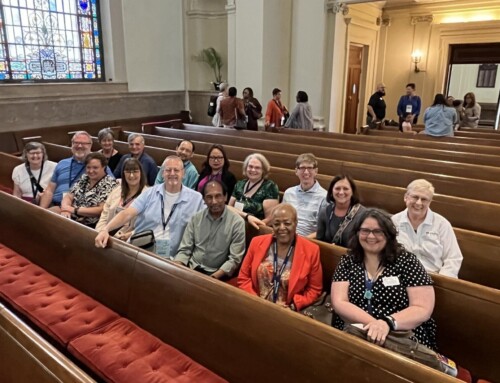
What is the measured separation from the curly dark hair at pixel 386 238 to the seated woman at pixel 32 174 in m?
3.18

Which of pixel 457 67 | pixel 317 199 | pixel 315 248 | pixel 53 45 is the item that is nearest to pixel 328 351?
pixel 315 248

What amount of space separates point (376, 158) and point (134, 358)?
10.8 feet

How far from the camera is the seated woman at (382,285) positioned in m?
1.81

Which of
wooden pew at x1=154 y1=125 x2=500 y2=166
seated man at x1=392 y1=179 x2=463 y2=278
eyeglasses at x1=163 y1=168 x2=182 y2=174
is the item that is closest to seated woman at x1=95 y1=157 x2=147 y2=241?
eyeglasses at x1=163 y1=168 x2=182 y2=174

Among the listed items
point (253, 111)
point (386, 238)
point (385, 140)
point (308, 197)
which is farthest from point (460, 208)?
point (253, 111)

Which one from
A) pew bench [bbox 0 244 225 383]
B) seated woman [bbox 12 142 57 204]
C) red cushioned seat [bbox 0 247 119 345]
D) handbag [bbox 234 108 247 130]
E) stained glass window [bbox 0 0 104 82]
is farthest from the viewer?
handbag [bbox 234 108 247 130]

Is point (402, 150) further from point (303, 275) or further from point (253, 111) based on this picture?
point (303, 275)

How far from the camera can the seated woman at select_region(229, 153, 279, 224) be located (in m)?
3.21

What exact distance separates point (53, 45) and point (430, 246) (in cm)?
715

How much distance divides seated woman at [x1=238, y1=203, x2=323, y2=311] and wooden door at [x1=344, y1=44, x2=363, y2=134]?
25.9 feet

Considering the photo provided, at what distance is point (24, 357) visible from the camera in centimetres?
128

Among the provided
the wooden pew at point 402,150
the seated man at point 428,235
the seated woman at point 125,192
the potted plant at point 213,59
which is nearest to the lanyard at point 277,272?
the seated man at point 428,235

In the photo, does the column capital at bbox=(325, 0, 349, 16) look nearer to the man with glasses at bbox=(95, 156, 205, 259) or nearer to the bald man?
the bald man

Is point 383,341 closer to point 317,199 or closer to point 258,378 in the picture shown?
point 258,378
